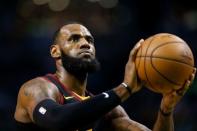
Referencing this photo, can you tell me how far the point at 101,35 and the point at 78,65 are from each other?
545 cm

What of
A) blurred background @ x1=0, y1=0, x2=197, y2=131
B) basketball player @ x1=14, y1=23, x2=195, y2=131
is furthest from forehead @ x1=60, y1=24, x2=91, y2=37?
blurred background @ x1=0, y1=0, x2=197, y2=131

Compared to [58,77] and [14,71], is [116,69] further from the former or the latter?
[58,77]

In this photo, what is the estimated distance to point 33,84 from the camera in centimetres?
420

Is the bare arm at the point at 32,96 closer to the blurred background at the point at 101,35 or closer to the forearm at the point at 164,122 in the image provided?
the forearm at the point at 164,122

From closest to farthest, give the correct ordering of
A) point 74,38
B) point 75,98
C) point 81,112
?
point 81,112, point 75,98, point 74,38

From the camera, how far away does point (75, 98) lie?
4.53 metres

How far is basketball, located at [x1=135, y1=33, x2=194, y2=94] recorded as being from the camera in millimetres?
3629

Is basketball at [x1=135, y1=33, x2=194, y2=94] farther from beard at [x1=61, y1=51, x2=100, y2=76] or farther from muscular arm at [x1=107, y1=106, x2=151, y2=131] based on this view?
muscular arm at [x1=107, y1=106, x2=151, y2=131]

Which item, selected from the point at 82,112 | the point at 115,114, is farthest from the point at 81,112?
the point at 115,114

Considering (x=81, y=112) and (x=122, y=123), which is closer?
(x=81, y=112)

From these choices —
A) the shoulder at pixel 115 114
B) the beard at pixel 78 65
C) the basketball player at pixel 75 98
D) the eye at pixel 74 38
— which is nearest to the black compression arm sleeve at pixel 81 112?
the basketball player at pixel 75 98

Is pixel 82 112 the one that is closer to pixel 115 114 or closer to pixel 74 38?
pixel 74 38

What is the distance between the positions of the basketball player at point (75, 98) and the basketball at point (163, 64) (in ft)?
0.24

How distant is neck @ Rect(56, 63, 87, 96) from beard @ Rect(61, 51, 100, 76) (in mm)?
54
